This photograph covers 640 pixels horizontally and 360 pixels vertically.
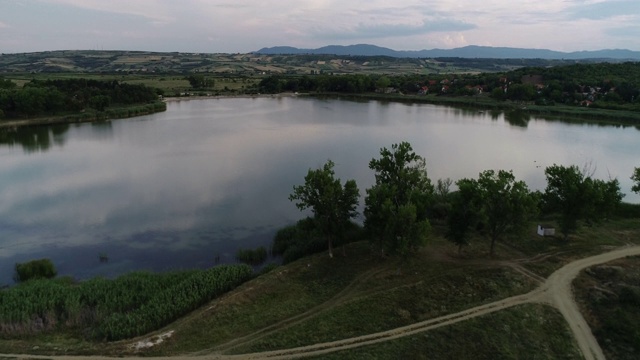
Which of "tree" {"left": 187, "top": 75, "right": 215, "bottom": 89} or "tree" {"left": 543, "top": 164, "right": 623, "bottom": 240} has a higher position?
"tree" {"left": 187, "top": 75, "right": 215, "bottom": 89}

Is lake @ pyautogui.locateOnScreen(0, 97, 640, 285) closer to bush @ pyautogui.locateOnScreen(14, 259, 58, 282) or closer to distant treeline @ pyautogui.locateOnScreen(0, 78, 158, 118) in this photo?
bush @ pyautogui.locateOnScreen(14, 259, 58, 282)

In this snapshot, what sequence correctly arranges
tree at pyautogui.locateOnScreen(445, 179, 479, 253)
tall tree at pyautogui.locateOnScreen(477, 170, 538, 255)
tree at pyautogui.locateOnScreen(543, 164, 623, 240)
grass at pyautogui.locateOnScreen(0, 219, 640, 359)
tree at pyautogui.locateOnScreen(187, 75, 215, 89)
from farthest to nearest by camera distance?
tree at pyautogui.locateOnScreen(187, 75, 215, 89) < tree at pyautogui.locateOnScreen(543, 164, 623, 240) < tree at pyautogui.locateOnScreen(445, 179, 479, 253) < tall tree at pyautogui.locateOnScreen(477, 170, 538, 255) < grass at pyautogui.locateOnScreen(0, 219, 640, 359)

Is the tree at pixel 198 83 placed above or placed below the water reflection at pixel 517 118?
above

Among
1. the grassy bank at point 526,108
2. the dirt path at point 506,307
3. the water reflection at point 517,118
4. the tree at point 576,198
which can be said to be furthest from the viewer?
the grassy bank at point 526,108

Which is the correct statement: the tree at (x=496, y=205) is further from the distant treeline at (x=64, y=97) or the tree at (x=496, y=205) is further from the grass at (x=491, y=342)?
the distant treeline at (x=64, y=97)

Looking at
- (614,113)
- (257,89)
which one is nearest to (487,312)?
(614,113)

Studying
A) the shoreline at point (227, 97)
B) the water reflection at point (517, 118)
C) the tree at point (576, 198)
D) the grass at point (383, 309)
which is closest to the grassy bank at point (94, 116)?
the shoreline at point (227, 97)

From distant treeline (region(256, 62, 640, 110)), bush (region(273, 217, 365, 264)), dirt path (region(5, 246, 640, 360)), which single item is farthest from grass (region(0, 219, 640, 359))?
distant treeline (region(256, 62, 640, 110))

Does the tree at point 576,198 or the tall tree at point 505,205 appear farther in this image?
the tree at point 576,198
